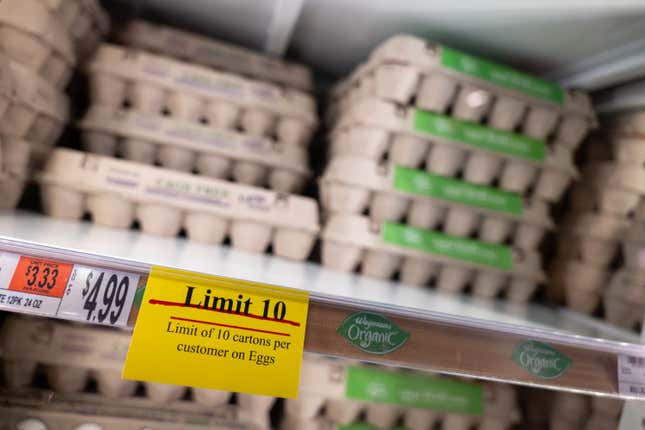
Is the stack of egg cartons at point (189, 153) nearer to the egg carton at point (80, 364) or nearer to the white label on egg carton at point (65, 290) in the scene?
the egg carton at point (80, 364)

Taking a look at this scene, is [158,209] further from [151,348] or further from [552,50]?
[552,50]

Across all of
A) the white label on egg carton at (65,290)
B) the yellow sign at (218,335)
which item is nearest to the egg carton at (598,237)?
the yellow sign at (218,335)

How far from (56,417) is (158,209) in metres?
0.53

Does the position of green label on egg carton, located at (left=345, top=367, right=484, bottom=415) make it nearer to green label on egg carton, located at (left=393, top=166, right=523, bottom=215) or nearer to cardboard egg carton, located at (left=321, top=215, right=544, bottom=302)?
cardboard egg carton, located at (left=321, top=215, right=544, bottom=302)

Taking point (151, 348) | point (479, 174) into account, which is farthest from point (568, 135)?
point (151, 348)

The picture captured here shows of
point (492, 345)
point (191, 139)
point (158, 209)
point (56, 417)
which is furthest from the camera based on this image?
point (191, 139)

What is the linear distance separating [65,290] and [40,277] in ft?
0.12

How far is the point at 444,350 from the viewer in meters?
0.69

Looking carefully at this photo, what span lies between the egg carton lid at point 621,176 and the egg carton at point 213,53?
97cm

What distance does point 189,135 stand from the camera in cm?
131

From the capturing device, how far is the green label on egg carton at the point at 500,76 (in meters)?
1.22

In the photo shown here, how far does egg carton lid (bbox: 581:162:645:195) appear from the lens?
1227mm

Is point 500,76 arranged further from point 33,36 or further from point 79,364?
point 79,364

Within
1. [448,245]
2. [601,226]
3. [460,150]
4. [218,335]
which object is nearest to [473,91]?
[460,150]
